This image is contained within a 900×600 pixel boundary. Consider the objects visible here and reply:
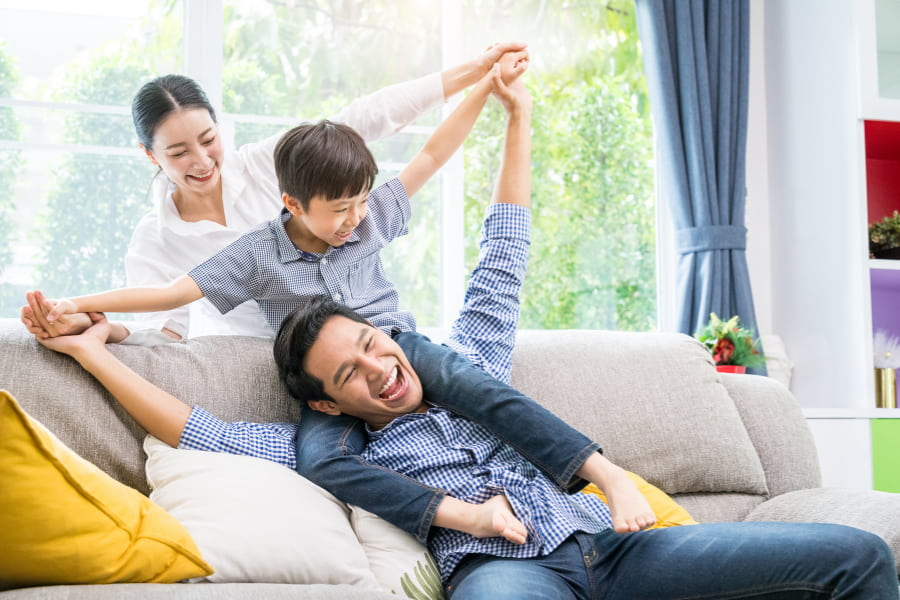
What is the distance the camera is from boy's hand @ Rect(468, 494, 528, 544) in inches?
55.7

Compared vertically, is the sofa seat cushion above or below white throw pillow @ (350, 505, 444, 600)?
above

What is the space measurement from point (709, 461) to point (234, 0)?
7.01 ft

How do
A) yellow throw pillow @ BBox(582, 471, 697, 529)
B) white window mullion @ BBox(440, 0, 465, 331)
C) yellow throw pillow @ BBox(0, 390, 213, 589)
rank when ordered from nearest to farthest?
yellow throw pillow @ BBox(0, 390, 213, 589) → yellow throw pillow @ BBox(582, 471, 697, 529) → white window mullion @ BBox(440, 0, 465, 331)

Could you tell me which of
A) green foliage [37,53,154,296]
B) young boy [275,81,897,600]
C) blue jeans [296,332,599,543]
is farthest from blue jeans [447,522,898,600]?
green foliage [37,53,154,296]

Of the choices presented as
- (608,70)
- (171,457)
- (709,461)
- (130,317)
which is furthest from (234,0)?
(709,461)

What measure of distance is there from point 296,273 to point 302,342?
22 cm

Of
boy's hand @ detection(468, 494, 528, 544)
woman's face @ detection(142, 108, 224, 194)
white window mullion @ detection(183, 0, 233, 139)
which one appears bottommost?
boy's hand @ detection(468, 494, 528, 544)

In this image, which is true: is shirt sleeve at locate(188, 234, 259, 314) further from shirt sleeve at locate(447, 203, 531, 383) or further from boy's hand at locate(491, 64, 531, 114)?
boy's hand at locate(491, 64, 531, 114)

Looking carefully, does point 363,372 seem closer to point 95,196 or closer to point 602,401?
point 602,401

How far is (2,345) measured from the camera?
5.45ft

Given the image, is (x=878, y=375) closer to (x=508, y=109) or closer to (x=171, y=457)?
(x=508, y=109)

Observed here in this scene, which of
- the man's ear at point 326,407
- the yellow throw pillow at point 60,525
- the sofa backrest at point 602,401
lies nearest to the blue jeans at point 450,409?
the man's ear at point 326,407

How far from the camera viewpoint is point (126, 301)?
169 cm

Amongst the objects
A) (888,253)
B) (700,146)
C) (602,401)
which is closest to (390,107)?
(602,401)
